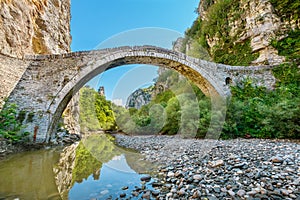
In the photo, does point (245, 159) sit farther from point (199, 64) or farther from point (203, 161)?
point (199, 64)

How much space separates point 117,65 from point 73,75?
100 inches

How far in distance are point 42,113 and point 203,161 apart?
6.83m

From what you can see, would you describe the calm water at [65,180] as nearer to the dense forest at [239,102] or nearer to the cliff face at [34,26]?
the dense forest at [239,102]

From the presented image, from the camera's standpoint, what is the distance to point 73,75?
292 inches

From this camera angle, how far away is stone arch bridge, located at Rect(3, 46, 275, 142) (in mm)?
6582

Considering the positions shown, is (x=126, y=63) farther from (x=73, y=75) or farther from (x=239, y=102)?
(x=239, y=102)

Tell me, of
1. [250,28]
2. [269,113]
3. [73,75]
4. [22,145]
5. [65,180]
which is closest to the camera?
[65,180]

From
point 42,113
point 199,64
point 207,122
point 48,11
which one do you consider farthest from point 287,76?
point 48,11

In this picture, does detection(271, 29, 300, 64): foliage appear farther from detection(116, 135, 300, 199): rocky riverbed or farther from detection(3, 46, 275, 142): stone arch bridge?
detection(116, 135, 300, 199): rocky riverbed

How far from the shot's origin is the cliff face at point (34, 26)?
238 inches

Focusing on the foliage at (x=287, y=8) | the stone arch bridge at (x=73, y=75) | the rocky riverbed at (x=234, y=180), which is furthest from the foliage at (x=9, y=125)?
the foliage at (x=287, y=8)

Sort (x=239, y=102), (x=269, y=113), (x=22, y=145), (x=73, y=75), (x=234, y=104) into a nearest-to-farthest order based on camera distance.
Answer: (x=269, y=113) < (x=22, y=145) < (x=234, y=104) < (x=239, y=102) < (x=73, y=75)

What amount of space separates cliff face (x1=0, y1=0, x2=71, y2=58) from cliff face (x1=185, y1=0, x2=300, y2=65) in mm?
12385

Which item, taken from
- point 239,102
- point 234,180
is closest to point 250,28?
point 239,102
